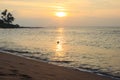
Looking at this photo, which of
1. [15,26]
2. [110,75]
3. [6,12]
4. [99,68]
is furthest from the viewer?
[15,26]

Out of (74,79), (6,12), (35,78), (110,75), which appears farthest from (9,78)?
(6,12)

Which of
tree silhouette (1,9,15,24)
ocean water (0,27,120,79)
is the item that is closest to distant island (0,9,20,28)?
tree silhouette (1,9,15,24)

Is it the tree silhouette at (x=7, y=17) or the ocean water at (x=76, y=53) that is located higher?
the tree silhouette at (x=7, y=17)

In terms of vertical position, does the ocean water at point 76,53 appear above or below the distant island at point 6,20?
below

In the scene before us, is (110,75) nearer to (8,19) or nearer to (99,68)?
(99,68)

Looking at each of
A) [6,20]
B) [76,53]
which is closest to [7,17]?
[6,20]

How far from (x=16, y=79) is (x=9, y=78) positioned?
235mm

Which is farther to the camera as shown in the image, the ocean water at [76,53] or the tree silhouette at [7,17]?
the tree silhouette at [7,17]

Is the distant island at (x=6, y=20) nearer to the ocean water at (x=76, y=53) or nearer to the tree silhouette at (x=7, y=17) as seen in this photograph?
the tree silhouette at (x=7, y=17)

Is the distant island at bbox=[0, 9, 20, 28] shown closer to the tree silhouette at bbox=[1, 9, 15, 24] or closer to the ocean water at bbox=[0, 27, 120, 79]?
the tree silhouette at bbox=[1, 9, 15, 24]

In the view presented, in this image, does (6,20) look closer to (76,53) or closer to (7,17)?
(7,17)

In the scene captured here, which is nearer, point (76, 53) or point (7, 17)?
point (76, 53)

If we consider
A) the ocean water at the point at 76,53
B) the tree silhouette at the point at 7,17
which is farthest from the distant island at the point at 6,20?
the ocean water at the point at 76,53

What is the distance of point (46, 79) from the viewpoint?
10.1 meters
